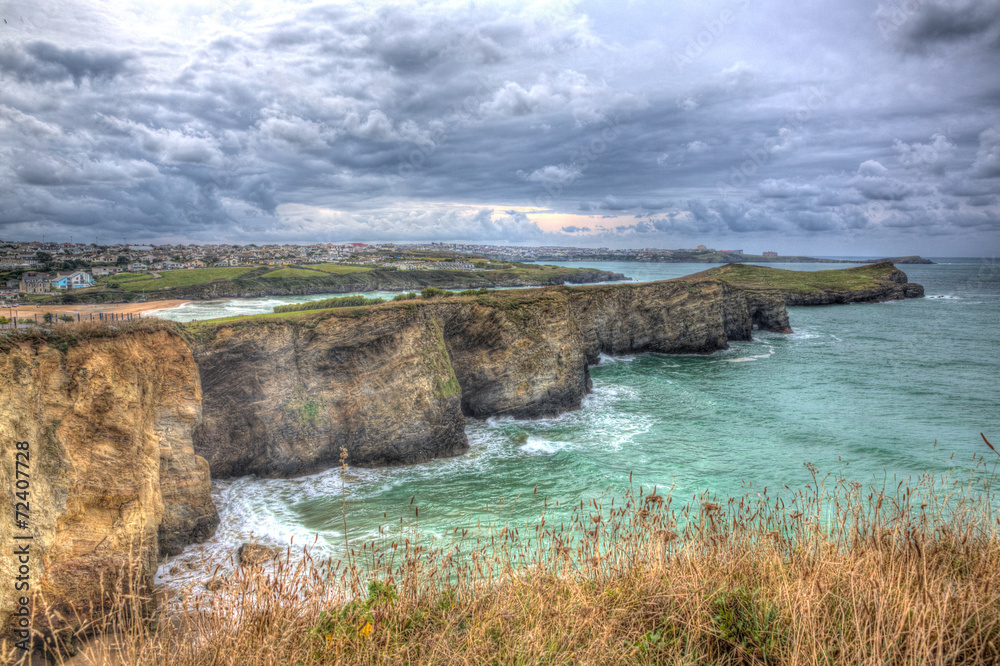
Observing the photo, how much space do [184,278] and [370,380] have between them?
80.1 feet

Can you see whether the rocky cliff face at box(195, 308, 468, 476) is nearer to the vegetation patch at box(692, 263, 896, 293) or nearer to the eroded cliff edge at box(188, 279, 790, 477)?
the eroded cliff edge at box(188, 279, 790, 477)

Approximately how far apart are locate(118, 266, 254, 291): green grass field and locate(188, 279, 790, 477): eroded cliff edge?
12579 millimetres

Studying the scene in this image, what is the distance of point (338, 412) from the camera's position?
20469 millimetres

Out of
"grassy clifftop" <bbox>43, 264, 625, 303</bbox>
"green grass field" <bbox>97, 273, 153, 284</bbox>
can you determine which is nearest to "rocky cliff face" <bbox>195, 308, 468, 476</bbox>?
"grassy clifftop" <bbox>43, 264, 625, 303</bbox>

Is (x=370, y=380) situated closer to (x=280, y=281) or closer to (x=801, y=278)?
(x=280, y=281)

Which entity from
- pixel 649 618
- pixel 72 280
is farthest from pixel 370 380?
pixel 649 618

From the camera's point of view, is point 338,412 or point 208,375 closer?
point 208,375

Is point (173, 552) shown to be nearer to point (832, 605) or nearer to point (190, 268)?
point (832, 605)

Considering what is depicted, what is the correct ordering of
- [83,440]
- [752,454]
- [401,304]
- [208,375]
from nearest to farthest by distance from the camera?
[83,440] < [208,375] < [752,454] < [401,304]

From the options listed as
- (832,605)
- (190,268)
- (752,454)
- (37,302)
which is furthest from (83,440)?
(190,268)

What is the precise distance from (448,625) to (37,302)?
20432mm

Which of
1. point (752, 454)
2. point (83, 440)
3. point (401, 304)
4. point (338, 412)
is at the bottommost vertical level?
point (752, 454)

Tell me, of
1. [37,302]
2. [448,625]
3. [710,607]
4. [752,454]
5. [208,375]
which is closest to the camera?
[448,625]

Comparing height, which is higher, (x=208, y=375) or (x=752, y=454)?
(x=208, y=375)
